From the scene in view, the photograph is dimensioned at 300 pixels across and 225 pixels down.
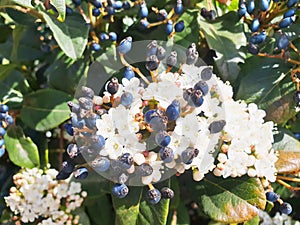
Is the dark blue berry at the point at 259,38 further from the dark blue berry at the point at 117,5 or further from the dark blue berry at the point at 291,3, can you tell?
the dark blue berry at the point at 117,5

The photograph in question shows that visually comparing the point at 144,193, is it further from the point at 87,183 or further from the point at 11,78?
the point at 11,78

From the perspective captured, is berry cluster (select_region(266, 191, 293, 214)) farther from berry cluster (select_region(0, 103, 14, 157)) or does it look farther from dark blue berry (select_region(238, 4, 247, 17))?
berry cluster (select_region(0, 103, 14, 157))

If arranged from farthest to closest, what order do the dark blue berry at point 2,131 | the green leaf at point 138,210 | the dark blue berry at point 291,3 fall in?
the dark blue berry at point 2,131 < the dark blue berry at point 291,3 < the green leaf at point 138,210

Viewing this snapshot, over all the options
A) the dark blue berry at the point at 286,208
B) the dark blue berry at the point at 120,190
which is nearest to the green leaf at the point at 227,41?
the dark blue berry at the point at 286,208

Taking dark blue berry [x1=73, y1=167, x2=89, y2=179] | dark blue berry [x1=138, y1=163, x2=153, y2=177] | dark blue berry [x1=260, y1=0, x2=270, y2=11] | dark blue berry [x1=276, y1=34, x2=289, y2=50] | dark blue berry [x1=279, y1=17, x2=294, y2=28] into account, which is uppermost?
dark blue berry [x1=260, y1=0, x2=270, y2=11]

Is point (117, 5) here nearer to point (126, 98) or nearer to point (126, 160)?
point (126, 98)

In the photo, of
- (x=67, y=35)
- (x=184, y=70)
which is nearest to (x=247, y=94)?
(x=184, y=70)

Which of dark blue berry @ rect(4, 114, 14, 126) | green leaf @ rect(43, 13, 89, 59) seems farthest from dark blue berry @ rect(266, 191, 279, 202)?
dark blue berry @ rect(4, 114, 14, 126)
